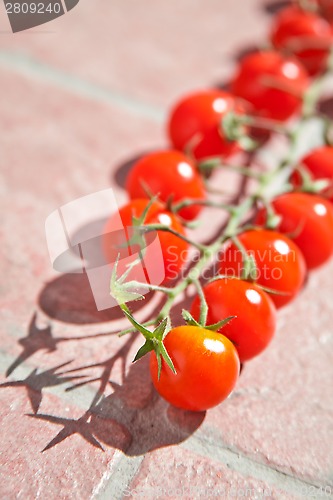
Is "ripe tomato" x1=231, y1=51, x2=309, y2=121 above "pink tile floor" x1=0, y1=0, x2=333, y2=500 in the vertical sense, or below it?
above

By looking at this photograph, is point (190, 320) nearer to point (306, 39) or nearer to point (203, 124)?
point (203, 124)

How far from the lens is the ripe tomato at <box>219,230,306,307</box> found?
26.2 inches

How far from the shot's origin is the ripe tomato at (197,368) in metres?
0.56

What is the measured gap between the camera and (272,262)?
0.66m

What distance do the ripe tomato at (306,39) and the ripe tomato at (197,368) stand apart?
74 cm

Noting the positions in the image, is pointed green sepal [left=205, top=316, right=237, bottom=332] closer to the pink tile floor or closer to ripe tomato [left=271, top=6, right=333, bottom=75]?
the pink tile floor

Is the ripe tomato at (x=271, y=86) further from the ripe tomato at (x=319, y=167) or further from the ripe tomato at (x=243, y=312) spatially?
the ripe tomato at (x=243, y=312)

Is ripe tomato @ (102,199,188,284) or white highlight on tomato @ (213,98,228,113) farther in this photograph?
white highlight on tomato @ (213,98,228,113)

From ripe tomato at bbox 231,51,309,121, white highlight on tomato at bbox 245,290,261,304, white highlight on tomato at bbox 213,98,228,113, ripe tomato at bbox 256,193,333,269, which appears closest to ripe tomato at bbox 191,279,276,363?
white highlight on tomato at bbox 245,290,261,304

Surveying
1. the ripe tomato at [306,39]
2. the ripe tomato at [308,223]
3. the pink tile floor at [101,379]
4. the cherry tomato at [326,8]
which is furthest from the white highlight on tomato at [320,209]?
the cherry tomato at [326,8]

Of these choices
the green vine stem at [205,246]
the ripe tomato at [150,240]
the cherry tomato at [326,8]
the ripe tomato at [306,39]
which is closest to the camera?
the green vine stem at [205,246]

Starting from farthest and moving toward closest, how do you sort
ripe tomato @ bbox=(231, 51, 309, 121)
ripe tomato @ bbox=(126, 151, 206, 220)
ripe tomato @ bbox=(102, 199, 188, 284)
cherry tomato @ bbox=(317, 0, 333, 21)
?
cherry tomato @ bbox=(317, 0, 333, 21) → ripe tomato @ bbox=(231, 51, 309, 121) → ripe tomato @ bbox=(126, 151, 206, 220) → ripe tomato @ bbox=(102, 199, 188, 284)

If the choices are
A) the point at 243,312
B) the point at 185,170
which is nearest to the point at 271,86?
the point at 185,170

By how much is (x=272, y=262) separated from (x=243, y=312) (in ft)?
0.28
